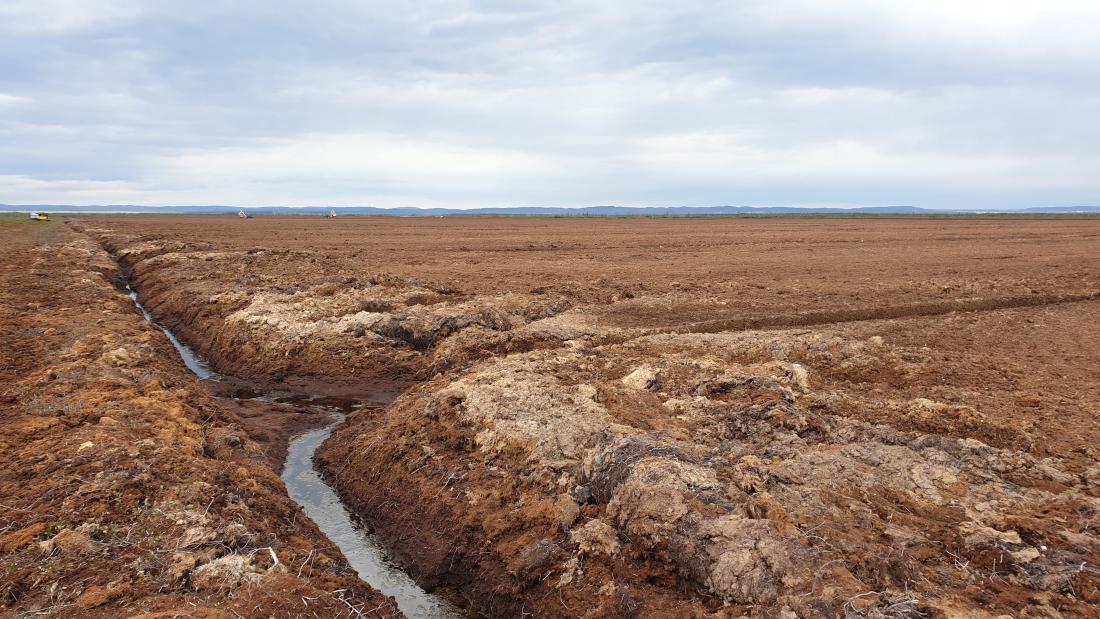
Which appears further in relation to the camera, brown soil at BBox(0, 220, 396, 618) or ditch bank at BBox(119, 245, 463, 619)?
ditch bank at BBox(119, 245, 463, 619)

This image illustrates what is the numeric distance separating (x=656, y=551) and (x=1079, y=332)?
12.7 metres

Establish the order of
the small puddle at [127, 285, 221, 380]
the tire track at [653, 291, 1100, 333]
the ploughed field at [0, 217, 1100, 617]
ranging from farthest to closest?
1. the tire track at [653, 291, 1100, 333]
2. the small puddle at [127, 285, 221, 380]
3. the ploughed field at [0, 217, 1100, 617]

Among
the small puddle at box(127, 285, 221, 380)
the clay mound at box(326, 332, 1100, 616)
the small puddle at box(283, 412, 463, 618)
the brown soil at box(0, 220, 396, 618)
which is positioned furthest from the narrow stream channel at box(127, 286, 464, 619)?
the small puddle at box(127, 285, 221, 380)

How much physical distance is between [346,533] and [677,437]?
435cm

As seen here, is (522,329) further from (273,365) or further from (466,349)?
(273,365)

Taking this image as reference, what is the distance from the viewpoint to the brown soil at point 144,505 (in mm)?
5348

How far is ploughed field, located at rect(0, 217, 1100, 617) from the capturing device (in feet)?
18.3

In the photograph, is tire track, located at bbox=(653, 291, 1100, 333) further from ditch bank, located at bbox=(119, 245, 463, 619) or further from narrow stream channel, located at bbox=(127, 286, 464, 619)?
narrow stream channel, located at bbox=(127, 286, 464, 619)

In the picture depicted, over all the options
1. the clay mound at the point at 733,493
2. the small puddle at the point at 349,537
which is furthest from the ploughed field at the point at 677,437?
the small puddle at the point at 349,537

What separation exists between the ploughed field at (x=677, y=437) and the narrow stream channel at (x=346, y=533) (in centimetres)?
20

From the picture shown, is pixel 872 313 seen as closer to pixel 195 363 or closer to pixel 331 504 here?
pixel 331 504

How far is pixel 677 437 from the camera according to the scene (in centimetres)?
810

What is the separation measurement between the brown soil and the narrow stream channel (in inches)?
13.3

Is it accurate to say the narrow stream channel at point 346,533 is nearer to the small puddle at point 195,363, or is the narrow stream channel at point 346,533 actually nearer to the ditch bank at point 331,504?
the ditch bank at point 331,504
